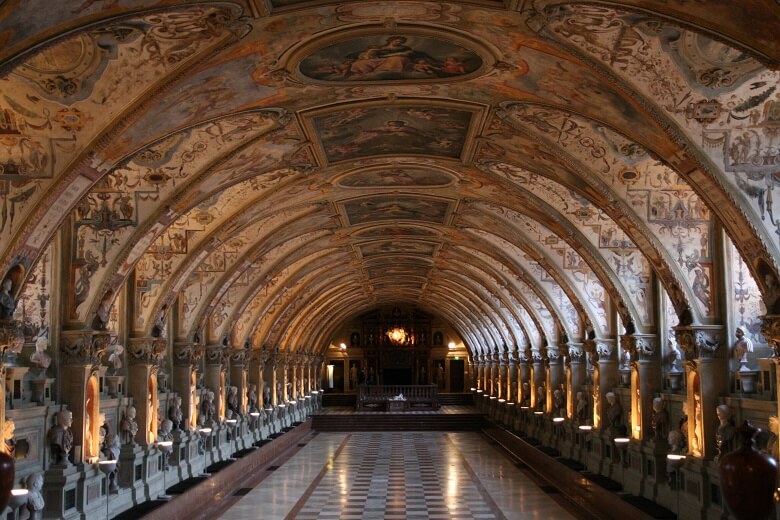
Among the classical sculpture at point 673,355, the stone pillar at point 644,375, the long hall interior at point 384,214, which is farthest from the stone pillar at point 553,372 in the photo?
the classical sculpture at point 673,355

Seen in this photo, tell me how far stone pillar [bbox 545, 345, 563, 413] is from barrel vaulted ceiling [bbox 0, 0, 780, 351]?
653 centimetres

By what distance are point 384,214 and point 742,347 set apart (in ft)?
37.5

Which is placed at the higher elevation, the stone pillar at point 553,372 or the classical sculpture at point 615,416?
the stone pillar at point 553,372

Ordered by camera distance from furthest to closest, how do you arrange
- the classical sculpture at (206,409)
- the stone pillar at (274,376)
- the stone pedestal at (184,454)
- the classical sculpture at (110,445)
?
the stone pillar at (274,376) → the classical sculpture at (206,409) → the stone pedestal at (184,454) → the classical sculpture at (110,445)

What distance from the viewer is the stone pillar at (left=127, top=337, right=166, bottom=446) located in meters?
19.3

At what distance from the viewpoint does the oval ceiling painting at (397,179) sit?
1861 centimetres

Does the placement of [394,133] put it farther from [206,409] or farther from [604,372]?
[206,409]

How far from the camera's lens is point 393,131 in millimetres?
15320

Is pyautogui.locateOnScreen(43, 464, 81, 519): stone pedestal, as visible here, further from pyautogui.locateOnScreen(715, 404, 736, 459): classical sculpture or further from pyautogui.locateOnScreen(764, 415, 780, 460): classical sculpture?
pyautogui.locateOnScreen(764, 415, 780, 460): classical sculpture

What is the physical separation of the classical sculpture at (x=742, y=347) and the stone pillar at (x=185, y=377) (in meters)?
13.4

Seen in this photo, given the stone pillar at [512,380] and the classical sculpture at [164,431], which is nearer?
the classical sculpture at [164,431]

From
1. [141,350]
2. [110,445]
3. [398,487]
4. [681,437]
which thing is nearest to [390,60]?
[681,437]

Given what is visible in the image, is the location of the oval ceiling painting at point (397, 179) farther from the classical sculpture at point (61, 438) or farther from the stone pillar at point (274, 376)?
the stone pillar at point (274, 376)

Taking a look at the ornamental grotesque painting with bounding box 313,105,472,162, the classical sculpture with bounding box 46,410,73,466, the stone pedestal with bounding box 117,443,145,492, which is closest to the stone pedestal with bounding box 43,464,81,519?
the classical sculpture with bounding box 46,410,73,466
